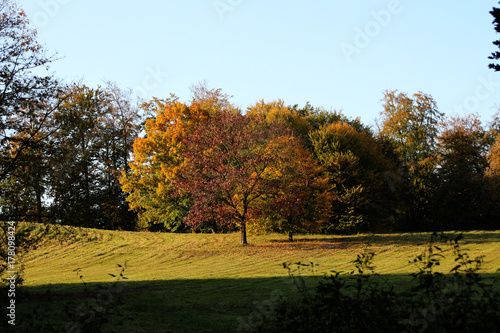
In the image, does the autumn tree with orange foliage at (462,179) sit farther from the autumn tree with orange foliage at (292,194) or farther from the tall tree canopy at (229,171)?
the tall tree canopy at (229,171)

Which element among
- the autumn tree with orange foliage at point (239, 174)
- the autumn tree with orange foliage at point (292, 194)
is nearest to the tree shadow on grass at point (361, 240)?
the autumn tree with orange foliage at point (292, 194)

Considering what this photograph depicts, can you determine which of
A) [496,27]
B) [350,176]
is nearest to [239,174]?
[350,176]

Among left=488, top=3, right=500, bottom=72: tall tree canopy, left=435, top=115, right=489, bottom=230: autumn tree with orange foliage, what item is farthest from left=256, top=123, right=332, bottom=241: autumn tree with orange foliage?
left=488, top=3, right=500, bottom=72: tall tree canopy

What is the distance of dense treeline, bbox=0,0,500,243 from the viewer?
12562 mm

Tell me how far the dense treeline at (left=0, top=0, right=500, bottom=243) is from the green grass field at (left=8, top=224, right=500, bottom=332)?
1.98 meters

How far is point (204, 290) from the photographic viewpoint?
14430 millimetres

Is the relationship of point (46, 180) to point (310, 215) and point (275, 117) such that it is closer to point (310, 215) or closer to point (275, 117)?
point (310, 215)

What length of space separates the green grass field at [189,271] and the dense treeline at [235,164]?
1983mm

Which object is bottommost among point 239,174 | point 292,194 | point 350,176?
point 292,194

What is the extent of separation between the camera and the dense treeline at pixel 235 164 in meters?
12.6

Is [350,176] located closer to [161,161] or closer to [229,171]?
[229,171]

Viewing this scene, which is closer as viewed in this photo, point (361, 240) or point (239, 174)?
point (239, 174)

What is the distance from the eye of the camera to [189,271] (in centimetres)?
2023

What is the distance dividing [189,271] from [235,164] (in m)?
8.80
